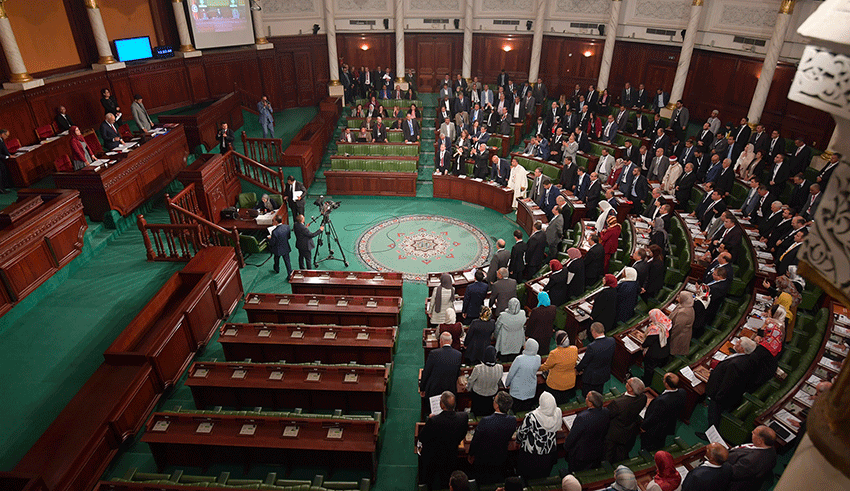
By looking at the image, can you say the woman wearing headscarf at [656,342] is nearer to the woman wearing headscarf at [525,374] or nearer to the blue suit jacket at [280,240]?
the woman wearing headscarf at [525,374]

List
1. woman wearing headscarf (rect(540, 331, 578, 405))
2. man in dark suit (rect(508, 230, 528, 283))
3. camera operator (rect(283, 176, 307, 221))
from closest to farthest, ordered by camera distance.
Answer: woman wearing headscarf (rect(540, 331, 578, 405))
man in dark suit (rect(508, 230, 528, 283))
camera operator (rect(283, 176, 307, 221))

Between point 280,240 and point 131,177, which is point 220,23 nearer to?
point 131,177

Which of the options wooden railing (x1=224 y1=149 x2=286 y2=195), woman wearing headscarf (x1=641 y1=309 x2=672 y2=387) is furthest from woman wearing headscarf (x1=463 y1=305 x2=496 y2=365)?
wooden railing (x1=224 y1=149 x2=286 y2=195)

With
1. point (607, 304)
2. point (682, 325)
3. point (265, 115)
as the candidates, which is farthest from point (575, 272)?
point (265, 115)

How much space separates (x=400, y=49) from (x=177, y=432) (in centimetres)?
1708

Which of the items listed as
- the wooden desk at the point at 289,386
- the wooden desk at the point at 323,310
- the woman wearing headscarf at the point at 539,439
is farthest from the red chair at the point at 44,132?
the woman wearing headscarf at the point at 539,439

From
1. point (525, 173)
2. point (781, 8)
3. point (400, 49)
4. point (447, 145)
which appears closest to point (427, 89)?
point (400, 49)

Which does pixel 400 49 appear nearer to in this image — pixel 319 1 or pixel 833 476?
pixel 319 1

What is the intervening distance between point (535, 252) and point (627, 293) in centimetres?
225

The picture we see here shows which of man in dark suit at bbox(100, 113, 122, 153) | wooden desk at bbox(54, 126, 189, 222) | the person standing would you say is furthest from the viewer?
the person standing

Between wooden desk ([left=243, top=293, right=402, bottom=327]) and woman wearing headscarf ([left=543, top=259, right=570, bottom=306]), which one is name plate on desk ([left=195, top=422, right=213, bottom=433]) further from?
woman wearing headscarf ([left=543, top=259, right=570, bottom=306])

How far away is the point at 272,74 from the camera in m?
18.0

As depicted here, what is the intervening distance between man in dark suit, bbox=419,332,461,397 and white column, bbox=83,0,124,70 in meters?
12.2

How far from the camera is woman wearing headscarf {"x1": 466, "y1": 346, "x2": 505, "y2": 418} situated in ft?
18.2
